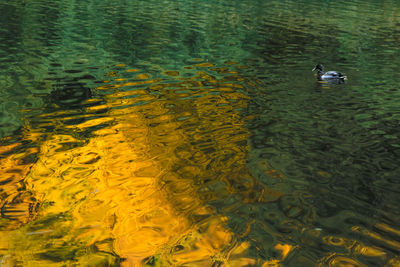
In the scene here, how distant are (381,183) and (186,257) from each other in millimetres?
5546

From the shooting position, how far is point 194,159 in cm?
1063

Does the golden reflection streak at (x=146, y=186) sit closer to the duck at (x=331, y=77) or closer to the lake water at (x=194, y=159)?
the lake water at (x=194, y=159)

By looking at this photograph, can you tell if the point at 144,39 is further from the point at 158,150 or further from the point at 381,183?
the point at 381,183

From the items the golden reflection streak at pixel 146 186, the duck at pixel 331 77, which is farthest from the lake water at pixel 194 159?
the duck at pixel 331 77

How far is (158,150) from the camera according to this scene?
36.3ft

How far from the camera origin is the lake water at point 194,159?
752cm

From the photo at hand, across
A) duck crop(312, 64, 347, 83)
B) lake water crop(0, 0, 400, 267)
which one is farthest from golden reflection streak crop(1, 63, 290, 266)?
duck crop(312, 64, 347, 83)

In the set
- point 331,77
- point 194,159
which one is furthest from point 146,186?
point 331,77

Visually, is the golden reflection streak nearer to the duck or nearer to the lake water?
the lake water

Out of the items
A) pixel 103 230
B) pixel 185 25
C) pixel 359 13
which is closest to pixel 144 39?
pixel 185 25

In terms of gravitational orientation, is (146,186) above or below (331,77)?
Answer: below

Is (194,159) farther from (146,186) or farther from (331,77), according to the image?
(331,77)

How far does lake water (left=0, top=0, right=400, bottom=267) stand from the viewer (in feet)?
24.7

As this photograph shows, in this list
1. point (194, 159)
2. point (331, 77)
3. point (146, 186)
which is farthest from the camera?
point (331, 77)
